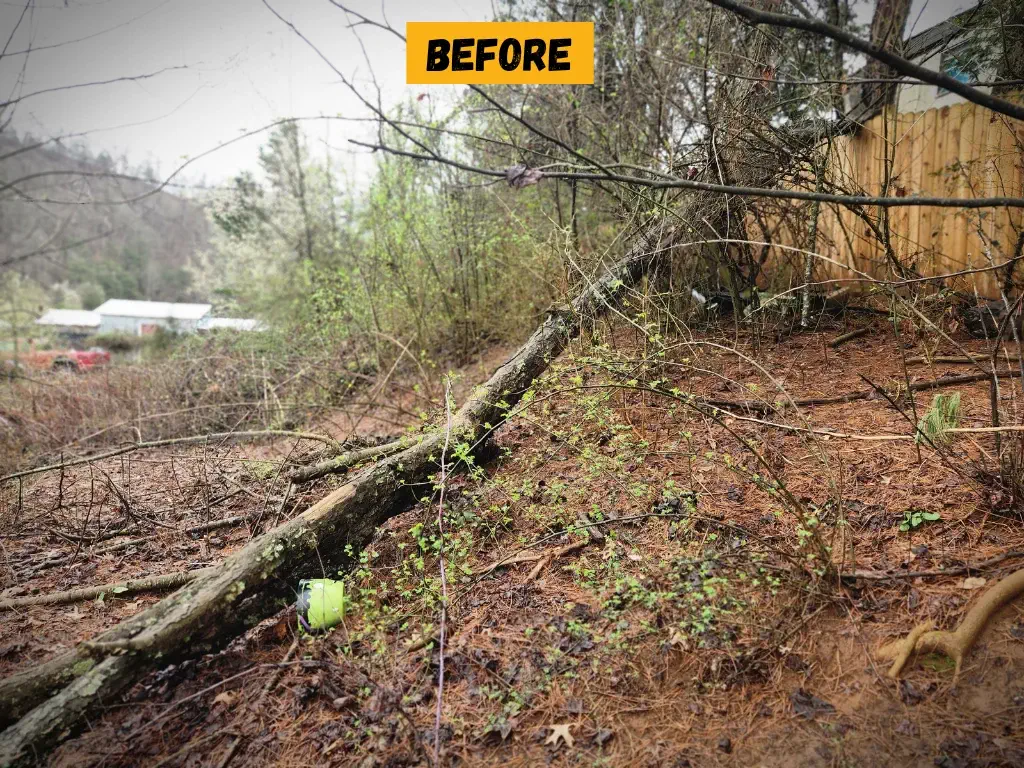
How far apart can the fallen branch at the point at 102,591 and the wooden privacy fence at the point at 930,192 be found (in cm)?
523

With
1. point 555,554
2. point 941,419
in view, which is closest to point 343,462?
point 555,554

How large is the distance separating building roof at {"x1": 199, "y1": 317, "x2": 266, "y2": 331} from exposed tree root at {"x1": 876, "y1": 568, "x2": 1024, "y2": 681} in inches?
428

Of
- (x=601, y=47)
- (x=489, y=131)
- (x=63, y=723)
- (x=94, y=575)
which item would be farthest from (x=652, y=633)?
(x=601, y=47)

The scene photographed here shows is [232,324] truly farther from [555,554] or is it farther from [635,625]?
[635,625]

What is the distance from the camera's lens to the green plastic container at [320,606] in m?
2.73

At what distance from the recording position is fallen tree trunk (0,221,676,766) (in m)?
2.13

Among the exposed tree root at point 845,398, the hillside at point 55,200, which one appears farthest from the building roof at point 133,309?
the exposed tree root at point 845,398

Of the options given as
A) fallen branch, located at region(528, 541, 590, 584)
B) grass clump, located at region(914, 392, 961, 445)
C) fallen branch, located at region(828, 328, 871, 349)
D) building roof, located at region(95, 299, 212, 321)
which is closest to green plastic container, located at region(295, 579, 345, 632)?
fallen branch, located at region(528, 541, 590, 584)

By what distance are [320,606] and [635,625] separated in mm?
1574

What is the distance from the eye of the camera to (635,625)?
7.78 ft

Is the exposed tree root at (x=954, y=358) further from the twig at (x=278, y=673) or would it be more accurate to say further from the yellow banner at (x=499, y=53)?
the twig at (x=278, y=673)

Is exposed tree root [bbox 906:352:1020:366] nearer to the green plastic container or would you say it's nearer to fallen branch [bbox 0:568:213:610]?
the green plastic container

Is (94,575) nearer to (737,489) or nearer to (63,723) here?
(63,723)

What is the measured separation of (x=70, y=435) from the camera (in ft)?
23.7
